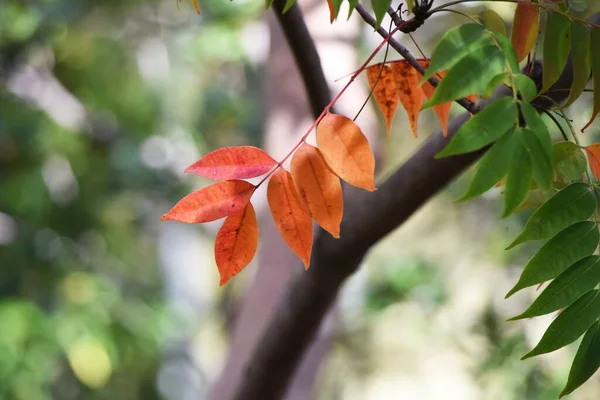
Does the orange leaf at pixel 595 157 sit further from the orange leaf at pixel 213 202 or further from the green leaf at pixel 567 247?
the orange leaf at pixel 213 202

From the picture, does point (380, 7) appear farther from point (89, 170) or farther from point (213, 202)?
point (89, 170)

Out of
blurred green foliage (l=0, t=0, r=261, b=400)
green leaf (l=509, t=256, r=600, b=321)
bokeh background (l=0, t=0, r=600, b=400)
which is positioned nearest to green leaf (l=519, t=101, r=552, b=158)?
green leaf (l=509, t=256, r=600, b=321)

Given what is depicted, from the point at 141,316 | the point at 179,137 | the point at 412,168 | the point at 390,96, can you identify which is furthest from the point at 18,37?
the point at 390,96

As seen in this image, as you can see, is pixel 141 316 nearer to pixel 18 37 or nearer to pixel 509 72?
pixel 18 37

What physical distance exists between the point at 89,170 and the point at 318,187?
3411 millimetres

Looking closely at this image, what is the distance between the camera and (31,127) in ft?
11.1

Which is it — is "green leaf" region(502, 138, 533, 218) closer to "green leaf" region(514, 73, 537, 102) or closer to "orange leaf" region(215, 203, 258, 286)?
Answer: "green leaf" region(514, 73, 537, 102)

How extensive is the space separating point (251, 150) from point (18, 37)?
3.41 metres

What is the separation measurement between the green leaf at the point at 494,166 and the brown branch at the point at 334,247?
275 millimetres

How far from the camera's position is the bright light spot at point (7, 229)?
11.5 feet

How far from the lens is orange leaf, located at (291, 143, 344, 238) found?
49 centimetres

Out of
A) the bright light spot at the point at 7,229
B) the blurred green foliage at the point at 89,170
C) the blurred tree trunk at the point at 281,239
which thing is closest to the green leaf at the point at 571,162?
the blurred tree trunk at the point at 281,239

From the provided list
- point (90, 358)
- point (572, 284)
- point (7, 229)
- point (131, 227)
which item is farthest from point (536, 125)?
point (131, 227)

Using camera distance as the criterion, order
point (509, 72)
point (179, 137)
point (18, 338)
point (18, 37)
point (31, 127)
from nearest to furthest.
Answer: point (509, 72), point (18, 338), point (31, 127), point (18, 37), point (179, 137)
